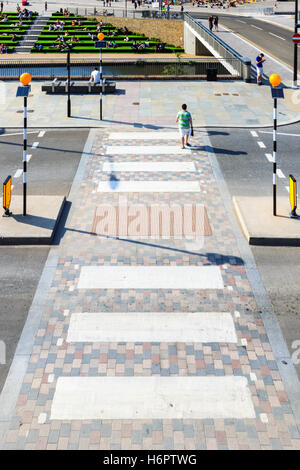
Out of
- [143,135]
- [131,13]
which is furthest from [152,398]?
[131,13]

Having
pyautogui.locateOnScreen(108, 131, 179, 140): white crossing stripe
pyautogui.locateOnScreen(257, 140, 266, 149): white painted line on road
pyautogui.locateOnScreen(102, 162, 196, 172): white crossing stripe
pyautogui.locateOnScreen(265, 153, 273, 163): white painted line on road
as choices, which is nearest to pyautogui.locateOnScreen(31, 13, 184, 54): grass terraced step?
pyautogui.locateOnScreen(108, 131, 179, 140): white crossing stripe

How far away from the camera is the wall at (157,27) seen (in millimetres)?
65375

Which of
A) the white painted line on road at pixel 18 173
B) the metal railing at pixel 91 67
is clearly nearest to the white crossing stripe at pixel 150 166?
the white painted line on road at pixel 18 173

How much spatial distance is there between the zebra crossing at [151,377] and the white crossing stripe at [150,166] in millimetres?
6453

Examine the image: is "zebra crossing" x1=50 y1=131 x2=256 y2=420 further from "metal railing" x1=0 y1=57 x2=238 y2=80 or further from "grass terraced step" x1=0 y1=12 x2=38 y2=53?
"grass terraced step" x1=0 y1=12 x2=38 y2=53

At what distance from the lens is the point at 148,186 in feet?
54.9

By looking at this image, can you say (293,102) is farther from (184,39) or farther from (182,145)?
(184,39)

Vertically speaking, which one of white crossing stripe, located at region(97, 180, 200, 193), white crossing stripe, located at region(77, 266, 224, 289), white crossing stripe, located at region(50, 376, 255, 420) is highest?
white crossing stripe, located at region(97, 180, 200, 193)

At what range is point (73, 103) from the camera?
26.6 m

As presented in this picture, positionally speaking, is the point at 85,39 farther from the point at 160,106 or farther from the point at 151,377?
the point at 151,377

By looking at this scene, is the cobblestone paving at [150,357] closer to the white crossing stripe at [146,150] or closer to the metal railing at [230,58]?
the white crossing stripe at [146,150]

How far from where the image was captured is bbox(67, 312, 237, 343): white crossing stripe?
9.91 meters

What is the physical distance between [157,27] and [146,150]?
51998mm
